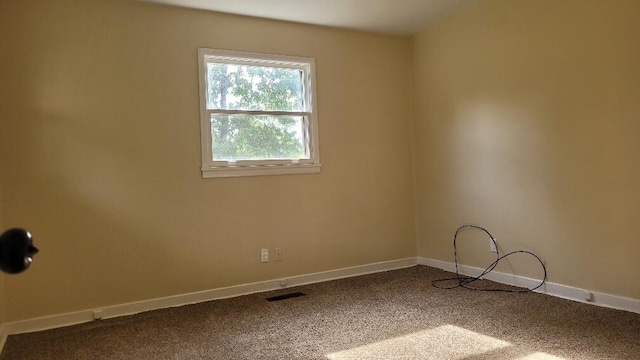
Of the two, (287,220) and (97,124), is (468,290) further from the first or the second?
(97,124)

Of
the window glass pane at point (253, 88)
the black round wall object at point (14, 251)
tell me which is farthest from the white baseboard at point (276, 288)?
the black round wall object at point (14, 251)

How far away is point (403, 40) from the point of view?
457 cm

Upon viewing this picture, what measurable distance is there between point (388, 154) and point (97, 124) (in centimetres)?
265

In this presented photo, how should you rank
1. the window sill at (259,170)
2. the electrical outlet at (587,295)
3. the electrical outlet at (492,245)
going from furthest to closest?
the electrical outlet at (492,245), the window sill at (259,170), the electrical outlet at (587,295)

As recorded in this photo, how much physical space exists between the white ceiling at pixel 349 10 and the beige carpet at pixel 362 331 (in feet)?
7.75

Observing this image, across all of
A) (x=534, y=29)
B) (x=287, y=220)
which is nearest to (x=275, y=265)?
(x=287, y=220)

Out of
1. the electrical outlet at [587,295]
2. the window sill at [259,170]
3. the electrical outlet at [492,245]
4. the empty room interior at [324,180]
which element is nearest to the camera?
the empty room interior at [324,180]

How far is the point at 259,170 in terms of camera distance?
12.4ft

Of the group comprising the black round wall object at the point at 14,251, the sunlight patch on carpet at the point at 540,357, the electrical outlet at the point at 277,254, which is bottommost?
the sunlight patch on carpet at the point at 540,357

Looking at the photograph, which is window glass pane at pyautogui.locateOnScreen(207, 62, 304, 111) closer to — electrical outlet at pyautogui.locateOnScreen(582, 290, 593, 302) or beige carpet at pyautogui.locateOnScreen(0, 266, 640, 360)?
beige carpet at pyautogui.locateOnScreen(0, 266, 640, 360)

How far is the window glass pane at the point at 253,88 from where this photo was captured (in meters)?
3.68

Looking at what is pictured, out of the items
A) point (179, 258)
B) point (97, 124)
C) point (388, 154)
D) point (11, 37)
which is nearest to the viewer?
point (11, 37)

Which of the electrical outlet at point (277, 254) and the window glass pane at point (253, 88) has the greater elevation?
the window glass pane at point (253, 88)

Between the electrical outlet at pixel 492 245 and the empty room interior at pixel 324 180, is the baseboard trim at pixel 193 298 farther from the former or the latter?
the electrical outlet at pixel 492 245
